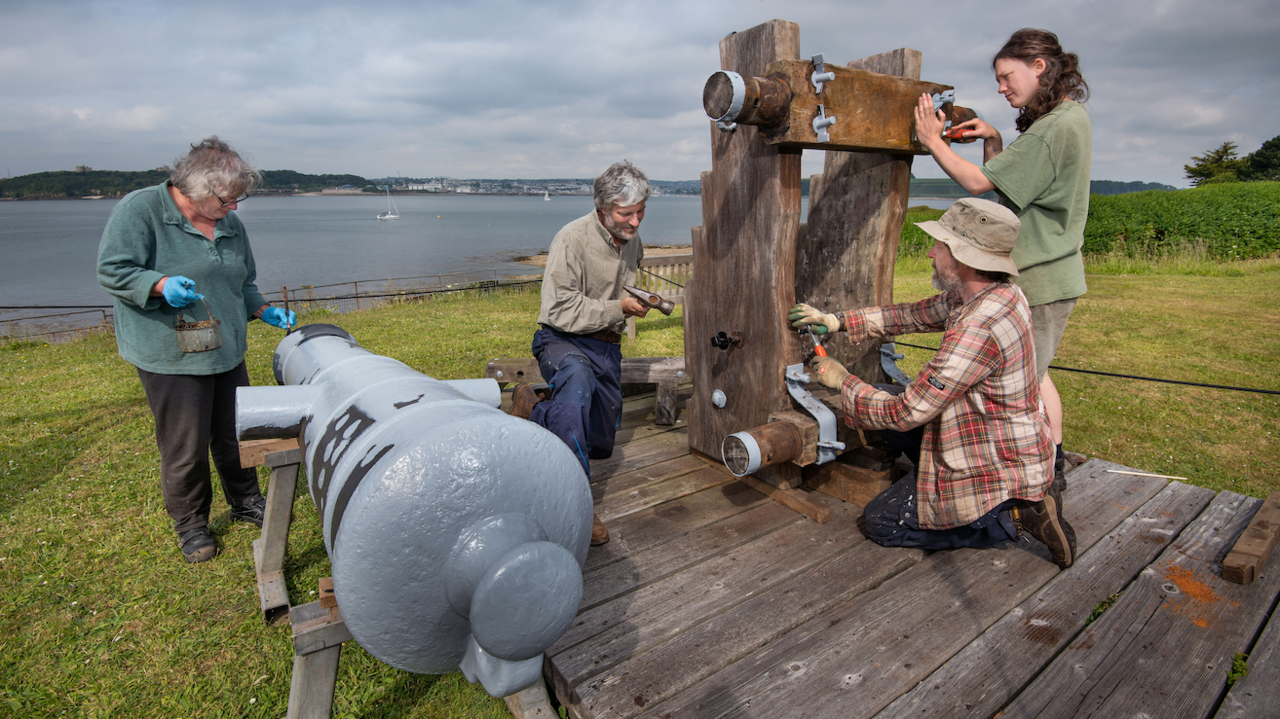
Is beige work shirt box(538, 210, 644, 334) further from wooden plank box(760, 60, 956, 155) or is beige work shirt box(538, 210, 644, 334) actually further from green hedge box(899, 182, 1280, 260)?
green hedge box(899, 182, 1280, 260)

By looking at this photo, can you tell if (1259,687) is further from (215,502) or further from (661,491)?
(215,502)

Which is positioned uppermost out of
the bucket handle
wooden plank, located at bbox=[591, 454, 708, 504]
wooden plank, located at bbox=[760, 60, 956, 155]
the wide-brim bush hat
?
wooden plank, located at bbox=[760, 60, 956, 155]

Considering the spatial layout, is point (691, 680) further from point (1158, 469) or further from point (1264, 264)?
point (1264, 264)

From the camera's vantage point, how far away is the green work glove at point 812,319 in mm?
3318

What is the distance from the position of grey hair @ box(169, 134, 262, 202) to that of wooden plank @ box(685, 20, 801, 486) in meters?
2.46

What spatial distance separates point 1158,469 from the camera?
15.3 ft

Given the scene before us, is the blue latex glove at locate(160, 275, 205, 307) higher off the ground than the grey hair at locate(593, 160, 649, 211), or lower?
lower

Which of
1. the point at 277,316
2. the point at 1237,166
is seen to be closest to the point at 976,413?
the point at 277,316

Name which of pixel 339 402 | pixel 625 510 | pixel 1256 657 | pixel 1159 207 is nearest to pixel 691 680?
pixel 625 510

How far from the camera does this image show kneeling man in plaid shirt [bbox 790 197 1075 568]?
2664 mm

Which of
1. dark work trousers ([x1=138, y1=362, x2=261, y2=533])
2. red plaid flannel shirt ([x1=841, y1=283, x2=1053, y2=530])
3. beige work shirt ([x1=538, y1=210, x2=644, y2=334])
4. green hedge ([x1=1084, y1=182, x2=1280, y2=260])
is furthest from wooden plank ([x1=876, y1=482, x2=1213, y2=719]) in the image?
green hedge ([x1=1084, y1=182, x2=1280, y2=260])

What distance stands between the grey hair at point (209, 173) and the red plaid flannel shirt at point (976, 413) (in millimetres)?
3246

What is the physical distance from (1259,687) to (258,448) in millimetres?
3729

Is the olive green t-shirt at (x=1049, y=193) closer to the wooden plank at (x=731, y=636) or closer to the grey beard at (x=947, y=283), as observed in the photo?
the grey beard at (x=947, y=283)
